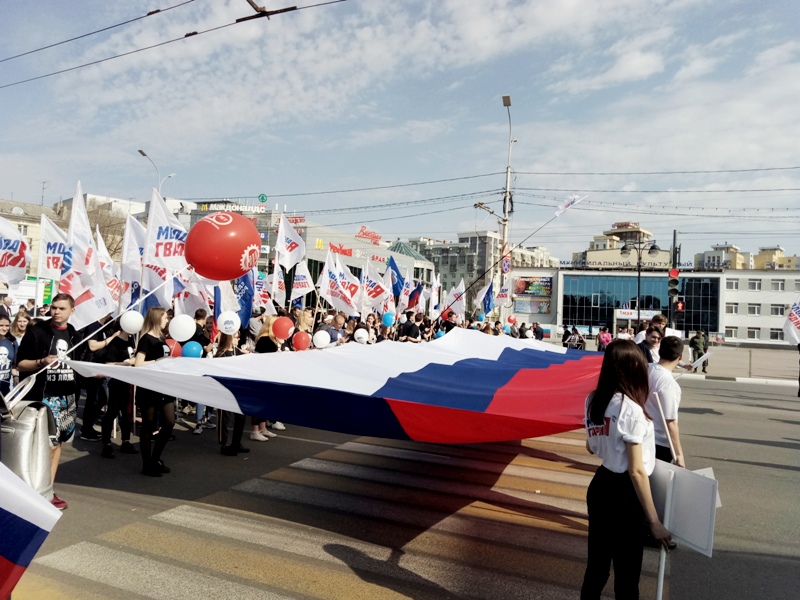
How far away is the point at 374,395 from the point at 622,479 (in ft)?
6.84

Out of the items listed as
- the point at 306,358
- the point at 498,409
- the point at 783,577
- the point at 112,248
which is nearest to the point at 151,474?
the point at 306,358

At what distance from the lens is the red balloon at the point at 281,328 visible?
26.6ft

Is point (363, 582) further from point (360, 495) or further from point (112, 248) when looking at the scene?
point (112, 248)

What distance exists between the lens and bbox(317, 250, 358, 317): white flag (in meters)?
15.6

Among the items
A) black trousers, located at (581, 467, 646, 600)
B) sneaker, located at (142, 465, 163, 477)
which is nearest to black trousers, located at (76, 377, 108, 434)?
sneaker, located at (142, 465, 163, 477)

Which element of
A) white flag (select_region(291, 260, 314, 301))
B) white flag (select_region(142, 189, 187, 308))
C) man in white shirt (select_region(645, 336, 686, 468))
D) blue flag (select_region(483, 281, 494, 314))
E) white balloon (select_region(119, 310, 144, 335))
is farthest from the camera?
blue flag (select_region(483, 281, 494, 314))

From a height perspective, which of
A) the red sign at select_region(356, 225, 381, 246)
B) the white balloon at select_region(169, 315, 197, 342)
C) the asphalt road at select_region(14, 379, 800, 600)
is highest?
the red sign at select_region(356, 225, 381, 246)

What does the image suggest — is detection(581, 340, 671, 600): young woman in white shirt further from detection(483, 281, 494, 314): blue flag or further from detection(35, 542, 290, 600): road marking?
detection(483, 281, 494, 314): blue flag

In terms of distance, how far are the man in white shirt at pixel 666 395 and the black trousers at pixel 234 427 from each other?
482 centimetres

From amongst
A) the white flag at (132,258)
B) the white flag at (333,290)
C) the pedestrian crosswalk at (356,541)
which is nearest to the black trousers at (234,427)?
the pedestrian crosswalk at (356,541)

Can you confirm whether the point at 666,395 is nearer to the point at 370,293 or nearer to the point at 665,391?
the point at 665,391

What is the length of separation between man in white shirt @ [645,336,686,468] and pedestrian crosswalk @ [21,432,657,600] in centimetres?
99

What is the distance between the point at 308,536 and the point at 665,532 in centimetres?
299

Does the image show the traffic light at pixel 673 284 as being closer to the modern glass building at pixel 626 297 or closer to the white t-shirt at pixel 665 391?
the white t-shirt at pixel 665 391
